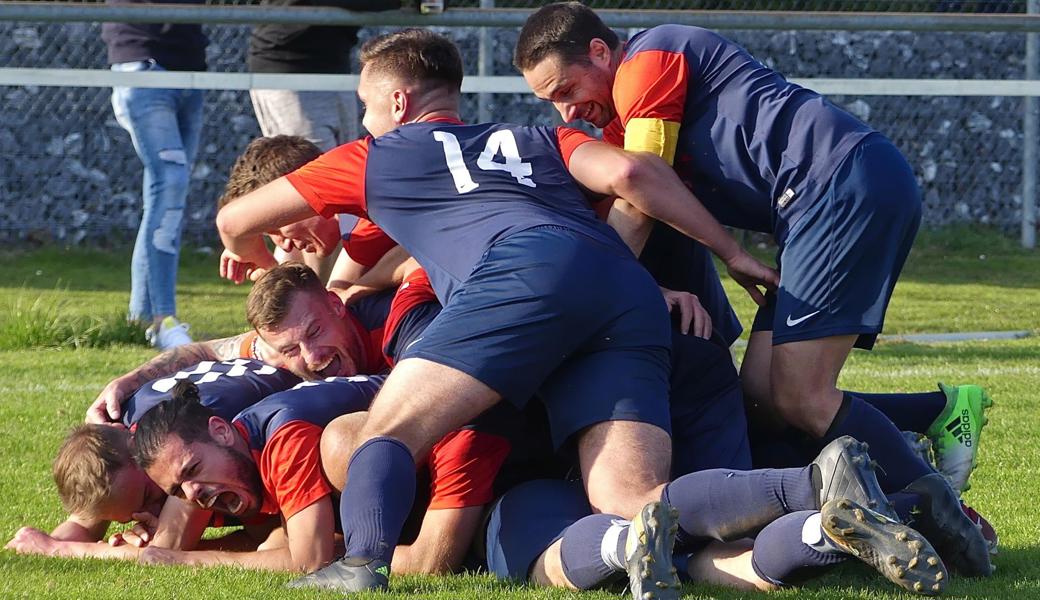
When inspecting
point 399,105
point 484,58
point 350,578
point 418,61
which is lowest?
point 350,578

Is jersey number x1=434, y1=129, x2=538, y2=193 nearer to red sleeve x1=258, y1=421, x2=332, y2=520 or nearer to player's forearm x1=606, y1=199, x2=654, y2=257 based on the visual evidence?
player's forearm x1=606, y1=199, x2=654, y2=257

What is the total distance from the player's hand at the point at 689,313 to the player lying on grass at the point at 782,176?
226 mm

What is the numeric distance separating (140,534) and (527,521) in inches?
45.3

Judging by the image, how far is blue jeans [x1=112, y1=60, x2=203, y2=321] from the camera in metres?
7.96

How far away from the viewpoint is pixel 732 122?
430cm

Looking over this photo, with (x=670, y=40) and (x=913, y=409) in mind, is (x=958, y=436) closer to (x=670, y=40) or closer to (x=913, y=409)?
(x=913, y=409)

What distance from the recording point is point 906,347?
8.20m

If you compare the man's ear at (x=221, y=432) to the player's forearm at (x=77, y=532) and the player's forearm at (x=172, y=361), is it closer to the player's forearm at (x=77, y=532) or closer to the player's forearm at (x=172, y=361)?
the player's forearm at (x=77, y=532)

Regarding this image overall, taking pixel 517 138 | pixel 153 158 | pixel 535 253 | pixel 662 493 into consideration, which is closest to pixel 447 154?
pixel 517 138

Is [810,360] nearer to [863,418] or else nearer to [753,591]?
[863,418]

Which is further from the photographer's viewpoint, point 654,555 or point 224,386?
point 224,386

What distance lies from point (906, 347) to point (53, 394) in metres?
4.57

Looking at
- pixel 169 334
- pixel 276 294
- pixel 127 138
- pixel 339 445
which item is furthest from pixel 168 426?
pixel 127 138

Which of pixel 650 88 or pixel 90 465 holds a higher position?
pixel 650 88
